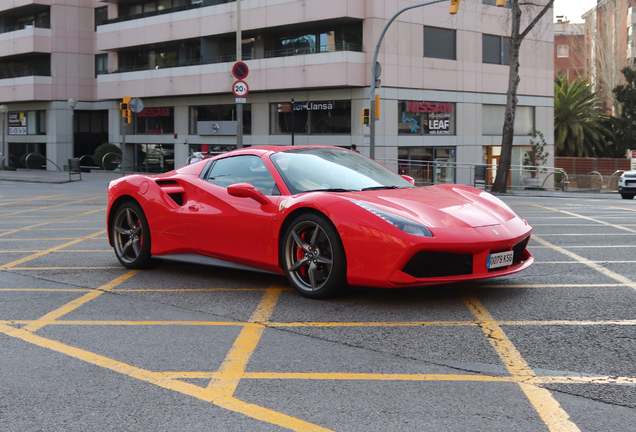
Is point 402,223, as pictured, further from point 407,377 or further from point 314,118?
point 314,118

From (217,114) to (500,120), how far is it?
14815 millimetres

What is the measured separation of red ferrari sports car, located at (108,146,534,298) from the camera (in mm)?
5488

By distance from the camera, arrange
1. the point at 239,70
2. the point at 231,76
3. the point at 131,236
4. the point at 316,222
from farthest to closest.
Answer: the point at 231,76 → the point at 239,70 → the point at 131,236 → the point at 316,222

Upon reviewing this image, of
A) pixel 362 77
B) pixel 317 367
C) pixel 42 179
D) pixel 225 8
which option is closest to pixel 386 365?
pixel 317 367

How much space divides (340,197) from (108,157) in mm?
39089

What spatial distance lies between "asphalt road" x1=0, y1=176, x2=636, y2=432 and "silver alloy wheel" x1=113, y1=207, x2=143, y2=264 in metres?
0.25

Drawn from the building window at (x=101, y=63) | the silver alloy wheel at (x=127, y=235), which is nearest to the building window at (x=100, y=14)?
the building window at (x=101, y=63)

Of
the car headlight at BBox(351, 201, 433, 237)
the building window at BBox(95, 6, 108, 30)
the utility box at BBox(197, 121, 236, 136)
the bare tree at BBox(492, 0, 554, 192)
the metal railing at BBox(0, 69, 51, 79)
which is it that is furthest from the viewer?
the metal railing at BBox(0, 69, 51, 79)

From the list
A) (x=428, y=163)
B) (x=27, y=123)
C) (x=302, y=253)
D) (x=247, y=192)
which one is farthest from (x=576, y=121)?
(x=302, y=253)

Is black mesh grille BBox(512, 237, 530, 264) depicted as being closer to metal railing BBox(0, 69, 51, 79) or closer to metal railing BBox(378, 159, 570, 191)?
metal railing BBox(378, 159, 570, 191)

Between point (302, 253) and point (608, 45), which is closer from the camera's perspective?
point (302, 253)

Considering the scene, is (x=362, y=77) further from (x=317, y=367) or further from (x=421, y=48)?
(x=317, y=367)

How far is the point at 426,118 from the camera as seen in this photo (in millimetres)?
35156

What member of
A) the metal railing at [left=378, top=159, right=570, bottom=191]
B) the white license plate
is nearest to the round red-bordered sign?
the white license plate
